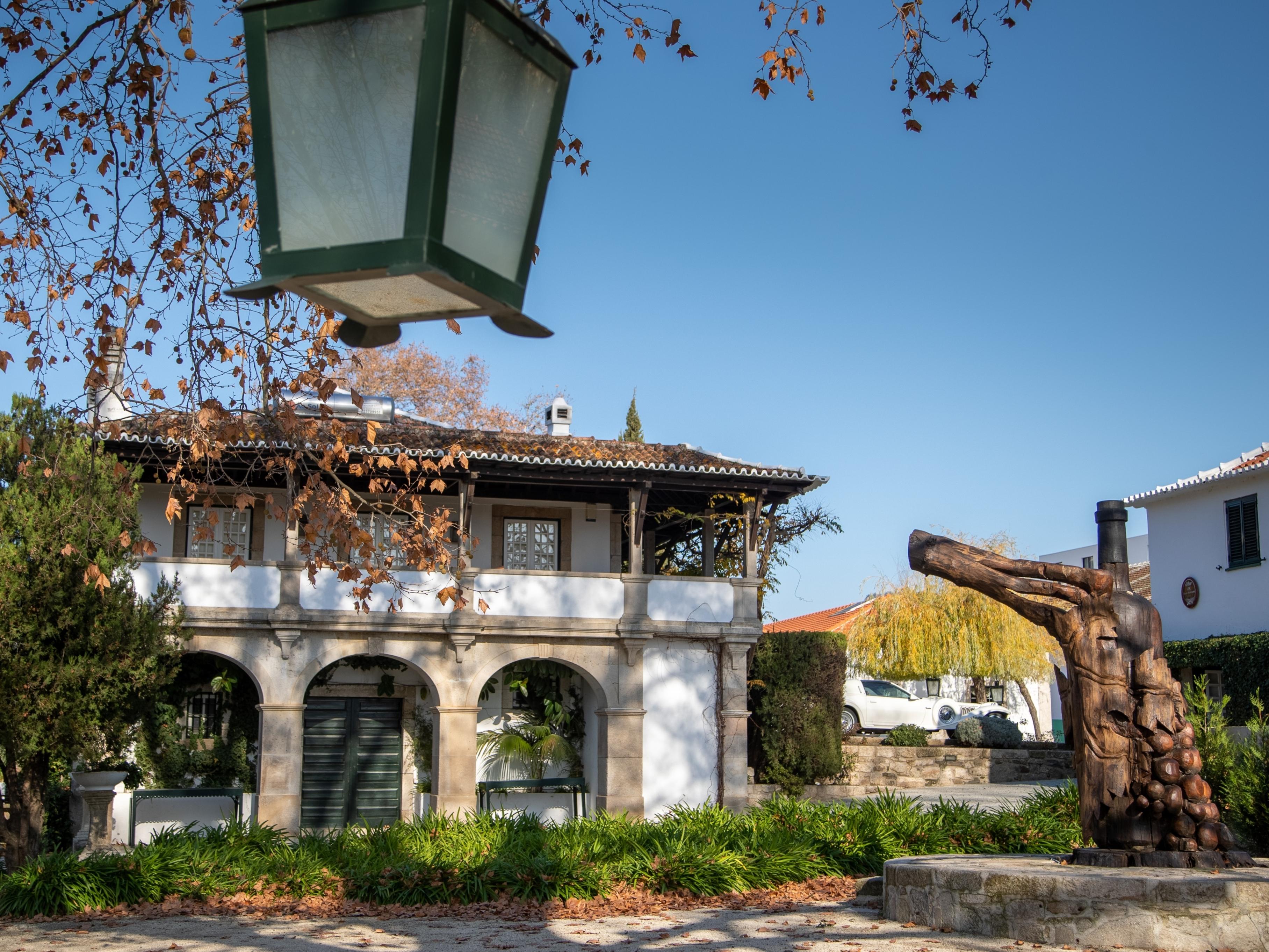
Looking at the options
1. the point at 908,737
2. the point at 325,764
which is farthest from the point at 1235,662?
the point at 325,764

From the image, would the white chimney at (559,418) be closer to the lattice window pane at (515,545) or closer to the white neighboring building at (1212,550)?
the lattice window pane at (515,545)

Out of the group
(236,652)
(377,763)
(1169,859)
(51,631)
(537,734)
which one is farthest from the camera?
(537,734)

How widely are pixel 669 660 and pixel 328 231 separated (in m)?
17.2

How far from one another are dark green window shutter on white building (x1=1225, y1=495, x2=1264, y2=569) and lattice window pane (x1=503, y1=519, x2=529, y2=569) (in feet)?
43.0

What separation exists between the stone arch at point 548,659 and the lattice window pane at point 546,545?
6.15 feet

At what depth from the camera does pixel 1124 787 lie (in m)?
8.74

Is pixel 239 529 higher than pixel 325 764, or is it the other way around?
pixel 239 529

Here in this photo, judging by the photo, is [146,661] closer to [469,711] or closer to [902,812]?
[469,711]

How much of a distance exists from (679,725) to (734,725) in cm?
83

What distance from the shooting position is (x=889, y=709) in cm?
2753

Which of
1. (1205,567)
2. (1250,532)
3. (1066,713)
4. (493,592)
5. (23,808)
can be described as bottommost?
(23,808)

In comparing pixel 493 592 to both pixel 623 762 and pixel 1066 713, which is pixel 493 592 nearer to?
pixel 623 762

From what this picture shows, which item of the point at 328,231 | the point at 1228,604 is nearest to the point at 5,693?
the point at 328,231

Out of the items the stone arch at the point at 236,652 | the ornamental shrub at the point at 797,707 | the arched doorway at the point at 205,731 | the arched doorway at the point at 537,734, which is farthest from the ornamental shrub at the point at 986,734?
the stone arch at the point at 236,652
